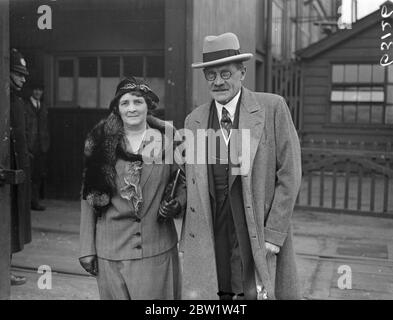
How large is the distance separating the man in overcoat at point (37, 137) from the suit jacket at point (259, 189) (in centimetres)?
568

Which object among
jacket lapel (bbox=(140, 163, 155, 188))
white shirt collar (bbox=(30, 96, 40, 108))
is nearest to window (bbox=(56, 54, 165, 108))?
white shirt collar (bbox=(30, 96, 40, 108))

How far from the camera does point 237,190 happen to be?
10.0ft

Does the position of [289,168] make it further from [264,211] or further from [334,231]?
[334,231]

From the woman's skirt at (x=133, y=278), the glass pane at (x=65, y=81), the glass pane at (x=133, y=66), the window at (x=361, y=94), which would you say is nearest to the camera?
the woman's skirt at (x=133, y=278)

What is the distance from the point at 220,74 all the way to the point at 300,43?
16666mm

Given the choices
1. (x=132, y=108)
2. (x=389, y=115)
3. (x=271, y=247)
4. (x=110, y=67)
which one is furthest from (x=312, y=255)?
(x=389, y=115)

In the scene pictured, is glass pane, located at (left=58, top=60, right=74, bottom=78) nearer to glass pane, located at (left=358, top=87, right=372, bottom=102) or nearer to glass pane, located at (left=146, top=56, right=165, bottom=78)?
glass pane, located at (left=146, top=56, right=165, bottom=78)

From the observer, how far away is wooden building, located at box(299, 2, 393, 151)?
14.4 metres

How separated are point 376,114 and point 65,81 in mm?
8666

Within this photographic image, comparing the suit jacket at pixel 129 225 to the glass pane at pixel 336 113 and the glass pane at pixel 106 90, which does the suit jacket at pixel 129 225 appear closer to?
the glass pane at pixel 106 90

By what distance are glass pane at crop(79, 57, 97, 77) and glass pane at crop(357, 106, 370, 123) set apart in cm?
816

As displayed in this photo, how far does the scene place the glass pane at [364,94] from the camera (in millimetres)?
14680

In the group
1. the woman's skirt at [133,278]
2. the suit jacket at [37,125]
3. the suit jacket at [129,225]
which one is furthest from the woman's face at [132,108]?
the suit jacket at [37,125]

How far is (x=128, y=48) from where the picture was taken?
28.4ft
